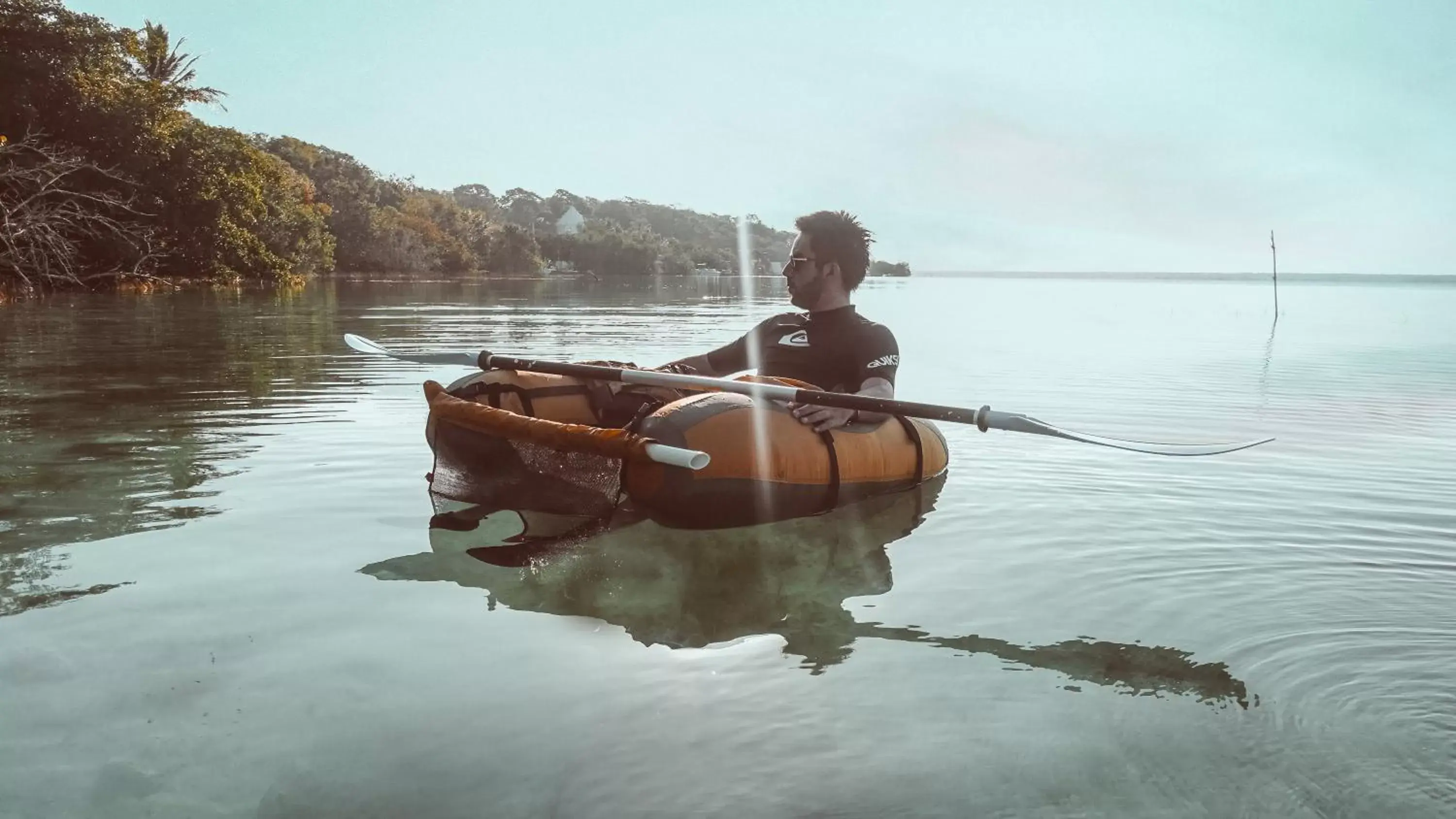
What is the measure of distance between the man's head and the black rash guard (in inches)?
3.6

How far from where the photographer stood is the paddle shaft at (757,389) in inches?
181

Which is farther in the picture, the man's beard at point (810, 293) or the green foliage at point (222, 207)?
the green foliage at point (222, 207)

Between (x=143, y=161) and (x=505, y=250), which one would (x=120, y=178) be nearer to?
(x=143, y=161)

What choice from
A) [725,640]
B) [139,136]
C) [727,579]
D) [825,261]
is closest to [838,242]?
[825,261]

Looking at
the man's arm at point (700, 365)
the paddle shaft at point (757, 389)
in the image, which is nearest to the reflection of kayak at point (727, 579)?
the paddle shaft at point (757, 389)

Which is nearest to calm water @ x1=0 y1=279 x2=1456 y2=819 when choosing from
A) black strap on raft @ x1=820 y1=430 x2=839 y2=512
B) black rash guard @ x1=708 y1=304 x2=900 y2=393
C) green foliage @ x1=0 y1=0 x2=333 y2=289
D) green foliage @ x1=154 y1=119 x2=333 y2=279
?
black strap on raft @ x1=820 y1=430 x2=839 y2=512

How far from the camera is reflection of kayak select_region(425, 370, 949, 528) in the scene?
171 inches

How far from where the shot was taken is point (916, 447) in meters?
5.59

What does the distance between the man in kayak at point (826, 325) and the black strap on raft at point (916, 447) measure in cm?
24

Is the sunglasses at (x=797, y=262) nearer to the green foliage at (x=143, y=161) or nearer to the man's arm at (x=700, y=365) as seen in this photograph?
the man's arm at (x=700, y=365)

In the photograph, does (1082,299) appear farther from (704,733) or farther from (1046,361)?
(704,733)

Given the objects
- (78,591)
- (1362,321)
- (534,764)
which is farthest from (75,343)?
(1362,321)

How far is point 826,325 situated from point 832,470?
1.39 m

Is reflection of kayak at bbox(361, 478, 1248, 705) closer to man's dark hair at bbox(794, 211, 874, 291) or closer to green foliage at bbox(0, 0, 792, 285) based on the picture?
man's dark hair at bbox(794, 211, 874, 291)
